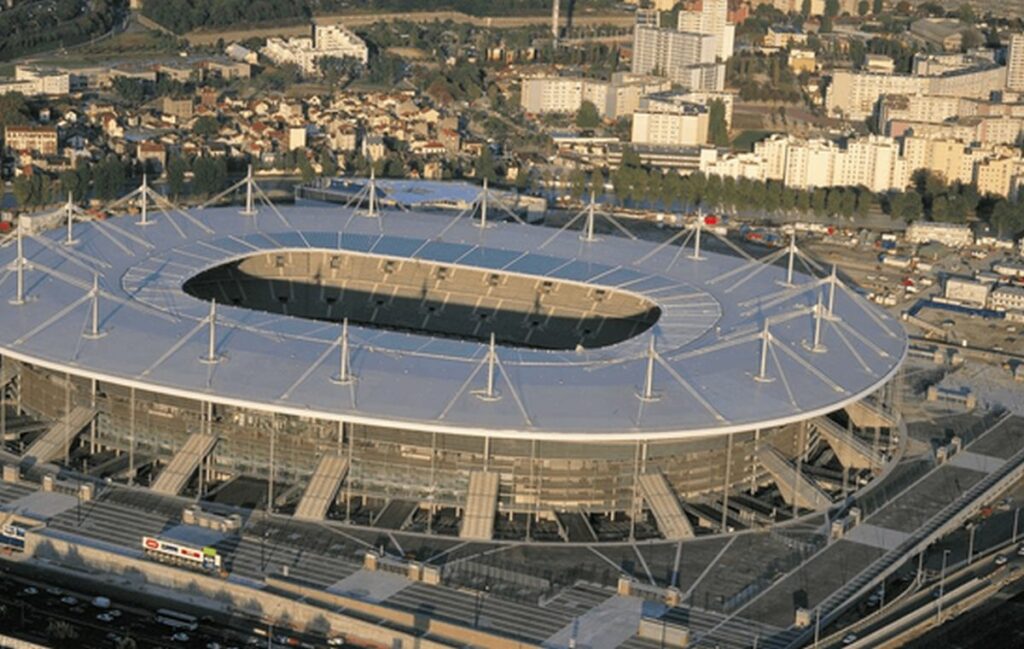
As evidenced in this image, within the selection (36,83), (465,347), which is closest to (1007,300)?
(465,347)

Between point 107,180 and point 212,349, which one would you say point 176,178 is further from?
point 212,349

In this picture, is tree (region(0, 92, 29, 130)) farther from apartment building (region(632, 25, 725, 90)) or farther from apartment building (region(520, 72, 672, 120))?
apartment building (region(632, 25, 725, 90))

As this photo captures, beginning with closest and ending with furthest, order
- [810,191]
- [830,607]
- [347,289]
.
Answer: [830,607] → [347,289] → [810,191]

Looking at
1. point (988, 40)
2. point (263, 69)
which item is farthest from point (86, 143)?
point (988, 40)

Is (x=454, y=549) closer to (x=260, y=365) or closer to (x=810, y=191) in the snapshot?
(x=260, y=365)

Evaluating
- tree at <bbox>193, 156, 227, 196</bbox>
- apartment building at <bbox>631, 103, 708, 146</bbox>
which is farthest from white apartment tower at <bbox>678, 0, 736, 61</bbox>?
tree at <bbox>193, 156, 227, 196</bbox>
